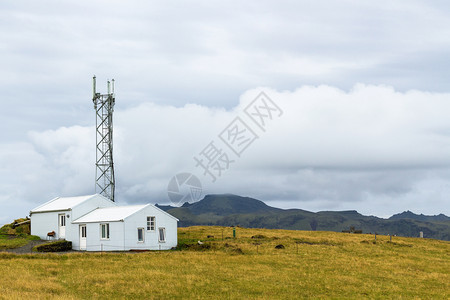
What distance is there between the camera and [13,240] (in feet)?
197

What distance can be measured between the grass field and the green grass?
448 inches

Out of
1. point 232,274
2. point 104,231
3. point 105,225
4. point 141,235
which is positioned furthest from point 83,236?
point 232,274

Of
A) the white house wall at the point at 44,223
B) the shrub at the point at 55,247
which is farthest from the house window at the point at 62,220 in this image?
the shrub at the point at 55,247

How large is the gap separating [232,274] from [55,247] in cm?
2691

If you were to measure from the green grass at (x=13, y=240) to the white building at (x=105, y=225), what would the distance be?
1.62 metres

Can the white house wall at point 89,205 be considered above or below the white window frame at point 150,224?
above

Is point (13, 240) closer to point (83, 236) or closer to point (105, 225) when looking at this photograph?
point (83, 236)

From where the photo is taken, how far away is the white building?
55.5m

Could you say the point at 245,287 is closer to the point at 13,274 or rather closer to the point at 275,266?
the point at 275,266

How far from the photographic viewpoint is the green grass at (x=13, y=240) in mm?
55297

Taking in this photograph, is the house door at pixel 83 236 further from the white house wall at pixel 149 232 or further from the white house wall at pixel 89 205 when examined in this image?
the white house wall at pixel 149 232

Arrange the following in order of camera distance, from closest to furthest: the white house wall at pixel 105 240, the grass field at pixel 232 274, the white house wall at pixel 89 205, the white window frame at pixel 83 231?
the grass field at pixel 232 274 → the white house wall at pixel 105 240 → the white window frame at pixel 83 231 → the white house wall at pixel 89 205

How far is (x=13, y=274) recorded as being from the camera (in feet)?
112

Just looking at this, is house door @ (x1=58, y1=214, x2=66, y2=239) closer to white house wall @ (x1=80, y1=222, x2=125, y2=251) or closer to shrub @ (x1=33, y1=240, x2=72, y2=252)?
shrub @ (x1=33, y1=240, x2=72, y2=252)
